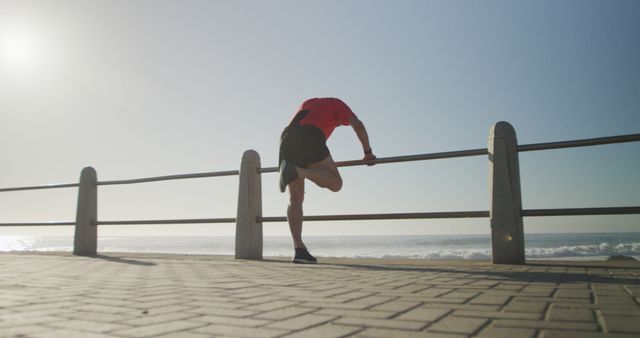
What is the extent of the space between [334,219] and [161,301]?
257 centimetres

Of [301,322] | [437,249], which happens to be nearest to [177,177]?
[301,322]

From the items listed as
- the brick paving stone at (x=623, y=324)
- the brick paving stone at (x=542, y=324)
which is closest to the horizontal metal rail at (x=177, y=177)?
the brick paving stone at (x=542, y=324)

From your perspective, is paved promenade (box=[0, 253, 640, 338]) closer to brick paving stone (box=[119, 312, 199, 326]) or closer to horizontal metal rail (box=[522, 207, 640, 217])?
brick paving stone (box=[119, 312, 199, 326])

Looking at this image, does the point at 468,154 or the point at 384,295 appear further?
the point at 468,154

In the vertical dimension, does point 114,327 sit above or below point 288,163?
below

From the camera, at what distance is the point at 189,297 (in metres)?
2.21

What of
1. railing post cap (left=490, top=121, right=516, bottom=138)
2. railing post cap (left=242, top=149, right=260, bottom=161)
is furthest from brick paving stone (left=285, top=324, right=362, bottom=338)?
railing post cap (left=242, top=149, right=260, bottom=161)

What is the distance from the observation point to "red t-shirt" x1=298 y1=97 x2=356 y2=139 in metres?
4.40

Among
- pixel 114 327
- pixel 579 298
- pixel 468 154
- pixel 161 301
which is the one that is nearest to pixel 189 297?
pixel 161 301

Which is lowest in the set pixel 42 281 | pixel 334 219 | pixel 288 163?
pixel 42 281

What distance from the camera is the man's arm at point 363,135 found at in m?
4.44

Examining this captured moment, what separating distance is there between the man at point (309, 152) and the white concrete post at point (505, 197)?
115cm

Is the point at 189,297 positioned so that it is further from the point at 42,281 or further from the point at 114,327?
the point at 42,281

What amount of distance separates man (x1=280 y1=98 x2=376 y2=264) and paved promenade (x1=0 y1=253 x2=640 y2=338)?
50.6 inches
